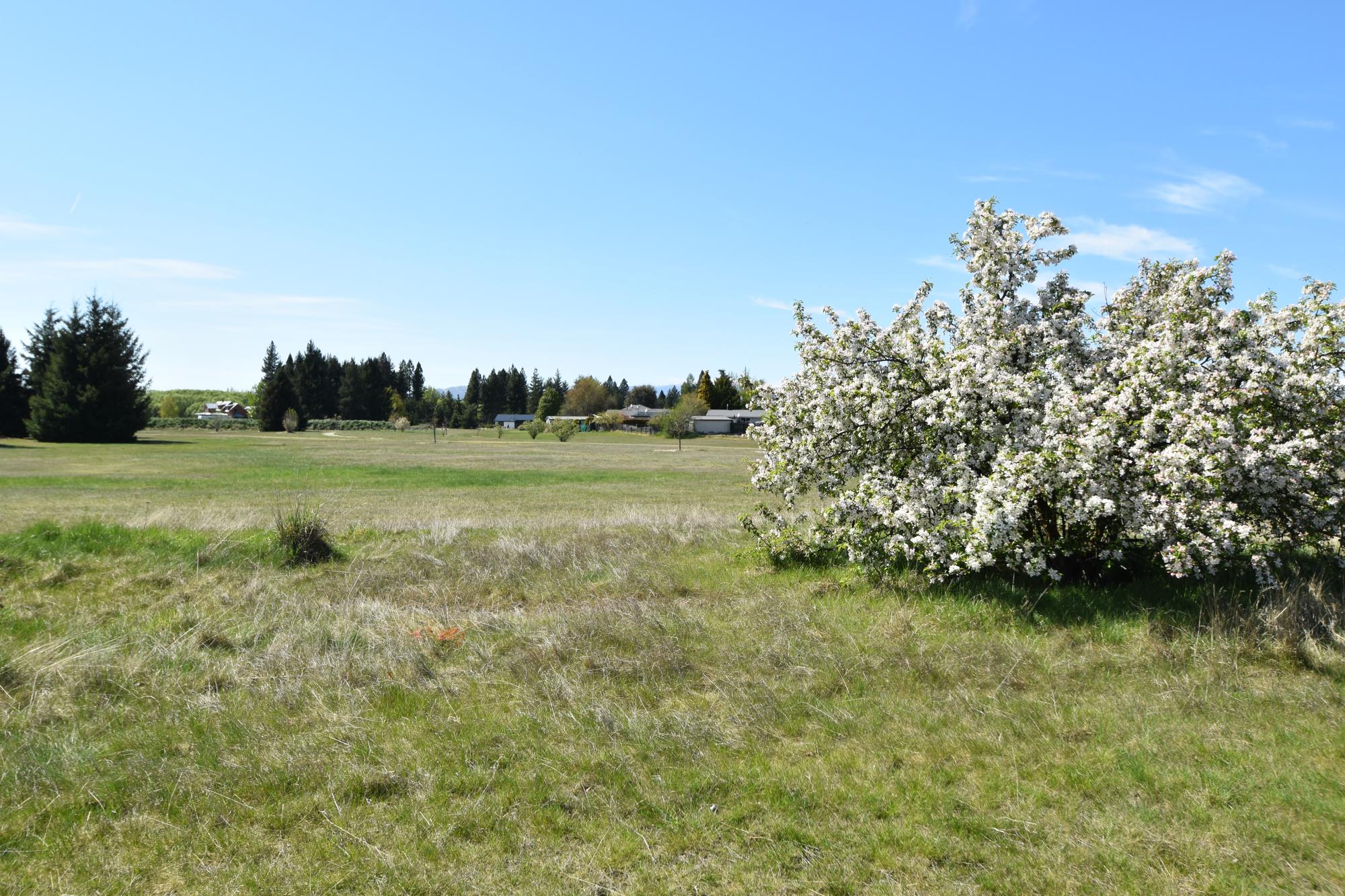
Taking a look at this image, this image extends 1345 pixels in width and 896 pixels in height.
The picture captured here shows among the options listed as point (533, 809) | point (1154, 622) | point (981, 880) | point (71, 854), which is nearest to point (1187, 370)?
point (1154, 622)

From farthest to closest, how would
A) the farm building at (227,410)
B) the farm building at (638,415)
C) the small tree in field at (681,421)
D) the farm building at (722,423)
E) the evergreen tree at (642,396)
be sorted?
the evergreen tree at (642,396) → the farm building at (638,415) → the farm building at (227,410) → the farm building at (722,423) → the small tree in field at (681,421)

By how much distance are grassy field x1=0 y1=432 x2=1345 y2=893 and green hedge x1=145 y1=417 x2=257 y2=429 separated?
10756 cm

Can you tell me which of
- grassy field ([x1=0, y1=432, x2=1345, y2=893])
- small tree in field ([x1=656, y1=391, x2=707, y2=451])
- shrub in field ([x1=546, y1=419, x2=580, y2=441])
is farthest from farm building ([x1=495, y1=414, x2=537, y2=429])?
grassy field ([x1=0, y1=432, x2=1345, y2=893])

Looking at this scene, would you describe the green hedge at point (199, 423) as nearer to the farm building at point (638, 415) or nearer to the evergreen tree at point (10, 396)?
the evergreen tree at point (10, 396)

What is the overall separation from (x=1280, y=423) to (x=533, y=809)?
9298 millimetres

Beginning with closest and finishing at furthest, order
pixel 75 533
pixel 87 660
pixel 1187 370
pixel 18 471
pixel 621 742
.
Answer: pixel 621 742, pixel 87 660, pixel 1187 370, pixel 75 533, pixel 18 471

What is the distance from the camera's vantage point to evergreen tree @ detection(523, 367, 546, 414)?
163200 millimetres

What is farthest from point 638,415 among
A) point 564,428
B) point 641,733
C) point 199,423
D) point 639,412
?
point 641,733

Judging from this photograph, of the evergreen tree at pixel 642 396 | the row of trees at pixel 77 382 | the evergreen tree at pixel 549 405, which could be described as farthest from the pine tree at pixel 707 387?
the row of trees at pixel 77 382

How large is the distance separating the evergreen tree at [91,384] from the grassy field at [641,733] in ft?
219

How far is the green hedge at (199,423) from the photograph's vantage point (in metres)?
108

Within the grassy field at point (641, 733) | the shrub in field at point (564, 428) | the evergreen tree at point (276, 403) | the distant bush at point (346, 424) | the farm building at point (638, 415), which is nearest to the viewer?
the grassy field at point (641, 733)

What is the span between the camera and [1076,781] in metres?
5.54

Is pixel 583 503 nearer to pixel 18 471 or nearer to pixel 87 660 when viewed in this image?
pixel 87 660
